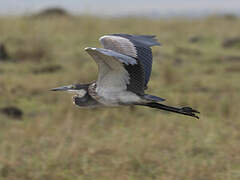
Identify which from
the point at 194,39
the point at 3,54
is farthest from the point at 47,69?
the point at 194,39

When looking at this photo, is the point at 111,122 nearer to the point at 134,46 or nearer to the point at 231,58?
the point at 134,46

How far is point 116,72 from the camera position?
3.26 m

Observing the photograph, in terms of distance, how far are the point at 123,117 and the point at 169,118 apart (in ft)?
1.69

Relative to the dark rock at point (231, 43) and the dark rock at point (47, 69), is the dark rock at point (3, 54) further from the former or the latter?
the dark rock at point (231, 43)

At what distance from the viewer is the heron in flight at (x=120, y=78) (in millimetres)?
3107

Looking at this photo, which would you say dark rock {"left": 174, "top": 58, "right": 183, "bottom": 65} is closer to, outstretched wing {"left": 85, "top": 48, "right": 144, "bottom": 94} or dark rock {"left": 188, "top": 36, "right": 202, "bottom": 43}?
dark rock {"left": 188, "top": 36, "right": 202, "bottom": 43}

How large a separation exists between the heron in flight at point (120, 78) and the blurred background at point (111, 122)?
2.28 feet

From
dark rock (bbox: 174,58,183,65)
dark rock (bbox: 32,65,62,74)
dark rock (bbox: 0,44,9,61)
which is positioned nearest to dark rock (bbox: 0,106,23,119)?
dark rock (bbox: 32,65,62,74)

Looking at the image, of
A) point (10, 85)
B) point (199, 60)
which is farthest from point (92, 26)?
point (10, 85)

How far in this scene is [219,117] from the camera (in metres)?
5.86

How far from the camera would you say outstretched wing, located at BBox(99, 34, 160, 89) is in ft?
11.8

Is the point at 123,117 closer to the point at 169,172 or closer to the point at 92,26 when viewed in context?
the point at 169,172

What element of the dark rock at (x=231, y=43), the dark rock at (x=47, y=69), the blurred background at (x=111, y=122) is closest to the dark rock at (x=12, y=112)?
the blurred background at (x=111, y=122)

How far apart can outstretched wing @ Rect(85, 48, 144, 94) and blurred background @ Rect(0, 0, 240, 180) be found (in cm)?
81
